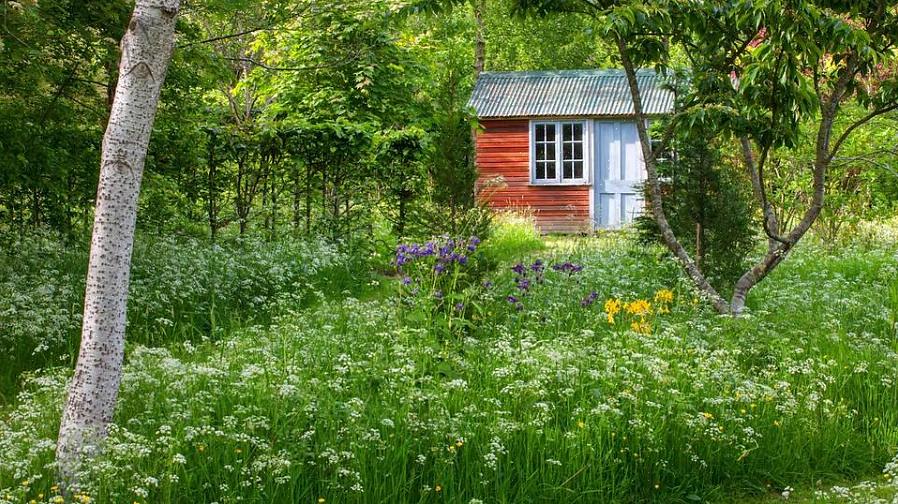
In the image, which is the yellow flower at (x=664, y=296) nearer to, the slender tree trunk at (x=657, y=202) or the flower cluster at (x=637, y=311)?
the flower cluster at (x=637, y=311)

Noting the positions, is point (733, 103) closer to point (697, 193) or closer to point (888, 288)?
point (697, 193)

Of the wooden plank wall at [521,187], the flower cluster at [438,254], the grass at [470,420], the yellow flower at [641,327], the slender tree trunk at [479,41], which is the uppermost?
the slender tree trunk at [479,41]

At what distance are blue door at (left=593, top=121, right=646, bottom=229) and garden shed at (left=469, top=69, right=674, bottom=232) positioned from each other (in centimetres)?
2

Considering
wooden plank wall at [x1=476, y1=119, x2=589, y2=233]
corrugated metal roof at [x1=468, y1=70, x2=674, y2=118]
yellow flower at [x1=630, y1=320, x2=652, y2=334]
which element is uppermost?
corrugated metal roof at [x1=468, y1=70, x2=674, y2=118]

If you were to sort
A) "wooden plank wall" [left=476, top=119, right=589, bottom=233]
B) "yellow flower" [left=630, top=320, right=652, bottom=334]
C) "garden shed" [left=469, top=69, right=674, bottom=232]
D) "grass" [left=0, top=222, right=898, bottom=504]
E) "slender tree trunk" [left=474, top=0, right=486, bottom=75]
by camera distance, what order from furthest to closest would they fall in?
1. "slender tree trunk" [left=474, top=0, right=486, bottom=75]
2. "wooden plank wall" [left=476, top=119, right=589, bottom=233]
3. "garden shed" [left=469, top=69, right=674, bottom=232]
4. "yellow flower" [left=630, top=320, right=652, bottom=334]
5. "grass" [left=0, top=222, right=898, bottom=504]

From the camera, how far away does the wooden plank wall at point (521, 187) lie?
20.0 meters

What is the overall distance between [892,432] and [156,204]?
8.09 metres

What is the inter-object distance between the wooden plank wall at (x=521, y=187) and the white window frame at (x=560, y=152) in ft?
0.36

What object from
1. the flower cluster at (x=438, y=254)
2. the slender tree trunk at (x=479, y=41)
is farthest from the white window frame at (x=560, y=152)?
the flower cluster at (x=438, y=254)

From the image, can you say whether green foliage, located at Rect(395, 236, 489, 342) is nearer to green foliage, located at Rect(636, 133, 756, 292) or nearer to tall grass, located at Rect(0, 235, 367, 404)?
tall grass, located at Rect(0, 235, 367, 404)

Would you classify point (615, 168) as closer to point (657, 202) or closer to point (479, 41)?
point (479, 41)

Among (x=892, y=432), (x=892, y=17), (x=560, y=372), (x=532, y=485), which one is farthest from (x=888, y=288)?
(x=532, y=485)

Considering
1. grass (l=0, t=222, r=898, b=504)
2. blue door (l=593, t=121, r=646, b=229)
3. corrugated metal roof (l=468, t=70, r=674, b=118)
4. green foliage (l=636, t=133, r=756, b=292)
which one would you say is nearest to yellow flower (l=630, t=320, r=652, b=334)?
grass (l=0, t=222, r=898, b=504)

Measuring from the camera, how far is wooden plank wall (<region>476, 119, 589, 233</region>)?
65.5 ft
